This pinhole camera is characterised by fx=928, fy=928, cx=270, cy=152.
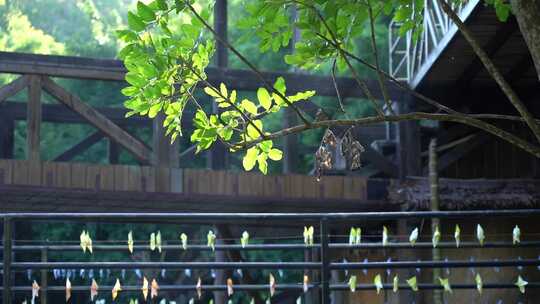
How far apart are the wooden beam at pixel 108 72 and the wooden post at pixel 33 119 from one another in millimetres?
153

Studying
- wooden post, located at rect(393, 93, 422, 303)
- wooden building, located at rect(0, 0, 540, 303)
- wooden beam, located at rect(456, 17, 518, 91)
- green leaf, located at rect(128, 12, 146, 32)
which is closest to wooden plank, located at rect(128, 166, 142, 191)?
wooden building, located at rect(0, 0, 540, 303)

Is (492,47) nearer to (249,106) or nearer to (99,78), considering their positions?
(99,78)

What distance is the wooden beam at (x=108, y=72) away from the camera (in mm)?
10820

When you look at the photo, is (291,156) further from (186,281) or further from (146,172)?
(186,281)

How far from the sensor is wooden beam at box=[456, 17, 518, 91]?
10469 mm

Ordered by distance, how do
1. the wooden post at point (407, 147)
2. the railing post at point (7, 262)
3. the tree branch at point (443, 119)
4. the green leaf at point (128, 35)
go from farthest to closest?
the wooden post at point (407, 147) < the railing post at point (7, 262) < the green leaf at point (128, 35) < the tree branch at point (443, 119)

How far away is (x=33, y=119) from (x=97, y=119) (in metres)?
0.76

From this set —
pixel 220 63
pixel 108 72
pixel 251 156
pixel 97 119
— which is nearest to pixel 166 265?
pixel 251 156

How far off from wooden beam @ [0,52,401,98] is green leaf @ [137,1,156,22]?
6.83 m

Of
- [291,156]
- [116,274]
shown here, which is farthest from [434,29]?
[116,274]

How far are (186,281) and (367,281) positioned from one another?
566 centimetres

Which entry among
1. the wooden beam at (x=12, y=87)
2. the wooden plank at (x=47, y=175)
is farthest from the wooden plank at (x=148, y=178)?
the wooden beam at (x=12, y=87)

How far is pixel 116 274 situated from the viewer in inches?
745

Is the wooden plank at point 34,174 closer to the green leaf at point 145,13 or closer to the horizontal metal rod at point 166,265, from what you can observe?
the horizontal metal rod at point 166,265
